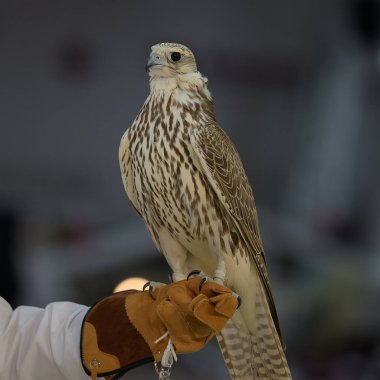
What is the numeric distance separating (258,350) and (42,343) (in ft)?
1.71

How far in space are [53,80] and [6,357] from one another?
8.86 ft

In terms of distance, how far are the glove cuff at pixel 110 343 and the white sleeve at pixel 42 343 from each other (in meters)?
0.05

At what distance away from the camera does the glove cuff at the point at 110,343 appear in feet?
5.32

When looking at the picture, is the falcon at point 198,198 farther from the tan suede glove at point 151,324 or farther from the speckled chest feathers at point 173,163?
the tan suede glove at point 151,324

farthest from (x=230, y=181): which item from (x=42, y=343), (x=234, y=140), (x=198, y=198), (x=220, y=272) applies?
(x=234, y=140)

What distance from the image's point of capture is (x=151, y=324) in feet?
5.34

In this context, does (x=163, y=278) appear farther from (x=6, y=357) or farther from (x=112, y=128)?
(x=6, y=357)

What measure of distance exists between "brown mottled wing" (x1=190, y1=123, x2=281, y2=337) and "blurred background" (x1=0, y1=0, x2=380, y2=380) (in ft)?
6.83

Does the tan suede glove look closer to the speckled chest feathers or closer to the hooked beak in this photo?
the speckled chest feathers

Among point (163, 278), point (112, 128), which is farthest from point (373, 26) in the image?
point (163, 278)

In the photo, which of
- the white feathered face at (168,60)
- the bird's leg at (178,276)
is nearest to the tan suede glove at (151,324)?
the bird's leg at (178,276)

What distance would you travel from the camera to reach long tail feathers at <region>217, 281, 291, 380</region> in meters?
1.75

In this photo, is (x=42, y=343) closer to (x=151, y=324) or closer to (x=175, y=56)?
(x=151, y=324)

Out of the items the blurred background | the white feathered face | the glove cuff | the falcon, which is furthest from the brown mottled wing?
the blurred background
